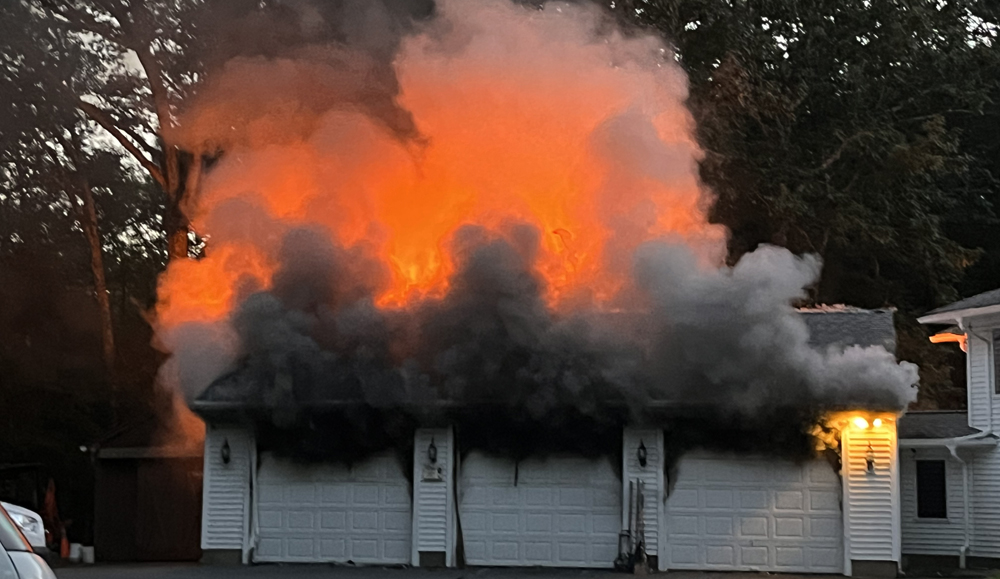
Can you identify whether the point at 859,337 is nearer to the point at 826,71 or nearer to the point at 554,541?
the point at 554,541

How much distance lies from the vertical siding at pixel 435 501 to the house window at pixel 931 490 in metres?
7.68

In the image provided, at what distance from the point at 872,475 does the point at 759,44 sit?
45.8ft

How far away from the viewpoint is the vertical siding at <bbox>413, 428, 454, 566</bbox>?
67.2 ft

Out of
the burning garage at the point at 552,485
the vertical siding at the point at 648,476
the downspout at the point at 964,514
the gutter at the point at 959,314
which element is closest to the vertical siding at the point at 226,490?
the burning garage at the point at 552,485

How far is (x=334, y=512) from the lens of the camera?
20.9 m

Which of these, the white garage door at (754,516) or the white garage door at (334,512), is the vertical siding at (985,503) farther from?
the white garage door at (334,512)

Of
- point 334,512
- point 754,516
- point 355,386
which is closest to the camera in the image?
point 754,516

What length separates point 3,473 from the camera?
101ft

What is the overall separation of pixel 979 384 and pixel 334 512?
34.5 feet

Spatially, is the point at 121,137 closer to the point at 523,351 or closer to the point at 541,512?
the point at 523,351

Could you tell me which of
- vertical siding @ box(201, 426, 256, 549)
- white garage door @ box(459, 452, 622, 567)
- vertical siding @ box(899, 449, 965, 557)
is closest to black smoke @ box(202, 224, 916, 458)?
white garage door @ box(459, 452, 622, 567)

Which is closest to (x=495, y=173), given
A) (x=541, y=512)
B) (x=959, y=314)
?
(x=541, y=512)

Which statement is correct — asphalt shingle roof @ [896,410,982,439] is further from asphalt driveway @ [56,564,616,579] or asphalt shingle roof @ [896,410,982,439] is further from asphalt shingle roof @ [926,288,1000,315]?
asphalt driveway @ [56,564,616,579]

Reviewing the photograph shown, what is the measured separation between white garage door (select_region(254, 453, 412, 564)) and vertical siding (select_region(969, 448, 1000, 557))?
8.95 metres
